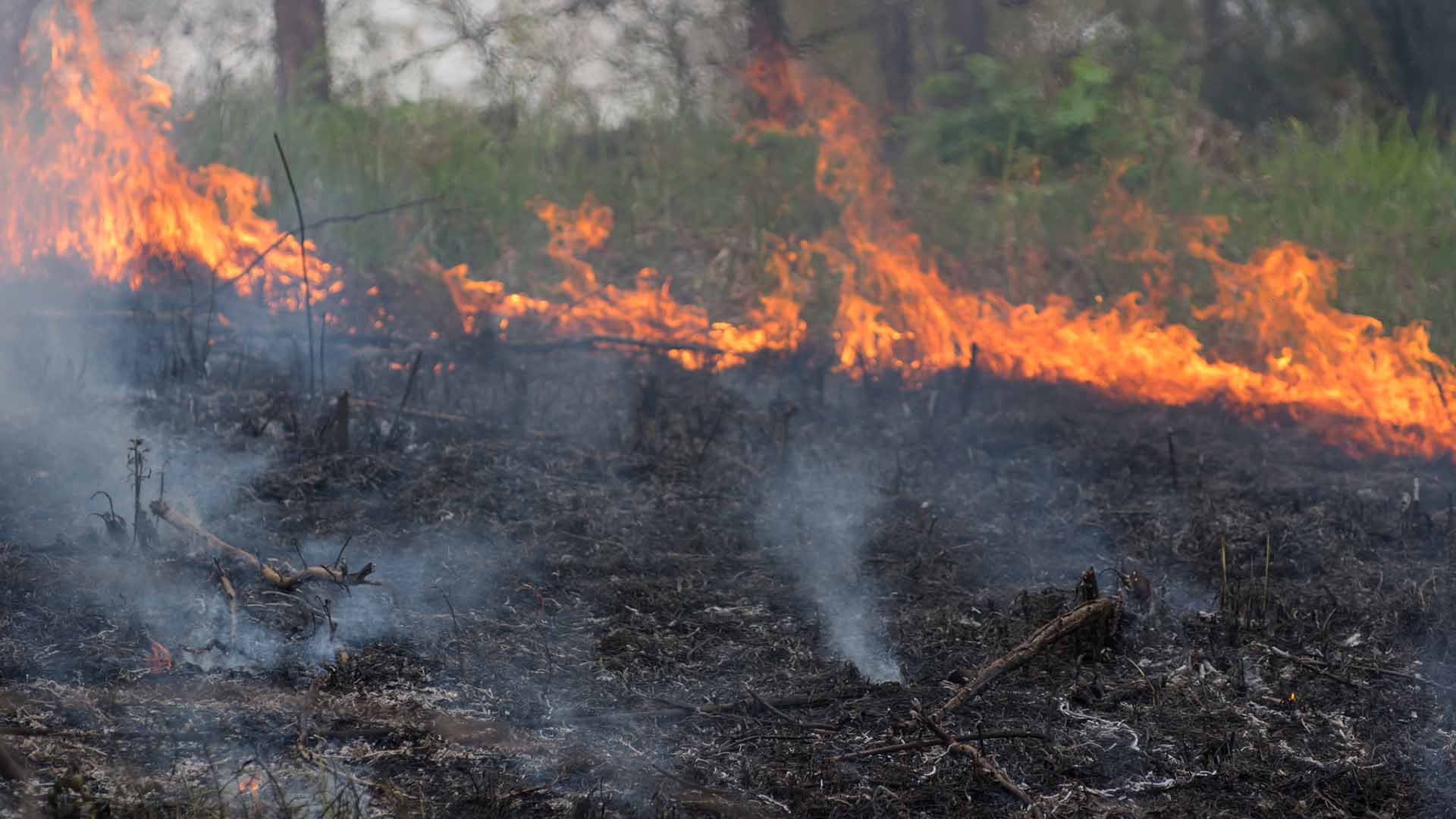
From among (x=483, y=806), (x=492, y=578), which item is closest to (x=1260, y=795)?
(x=483, y=806)

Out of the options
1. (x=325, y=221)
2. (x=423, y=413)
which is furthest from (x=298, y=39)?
(x=423, y=413)

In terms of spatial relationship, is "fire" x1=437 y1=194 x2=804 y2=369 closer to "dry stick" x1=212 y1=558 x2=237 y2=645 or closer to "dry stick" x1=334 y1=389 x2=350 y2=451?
"dry stick" x1=334 y1=389 x2=350 y2=451

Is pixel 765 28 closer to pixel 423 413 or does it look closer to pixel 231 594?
pixel 423 413

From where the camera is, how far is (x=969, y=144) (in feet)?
34.1

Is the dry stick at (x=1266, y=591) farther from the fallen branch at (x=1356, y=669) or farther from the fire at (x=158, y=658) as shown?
the fire at (x=158, y=658)

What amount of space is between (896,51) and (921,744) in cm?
1088

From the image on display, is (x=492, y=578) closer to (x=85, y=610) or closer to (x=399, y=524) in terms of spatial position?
(x=399, y=524)

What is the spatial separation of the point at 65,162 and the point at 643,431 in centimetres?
530

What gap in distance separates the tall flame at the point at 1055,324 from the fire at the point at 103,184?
78.5 inches

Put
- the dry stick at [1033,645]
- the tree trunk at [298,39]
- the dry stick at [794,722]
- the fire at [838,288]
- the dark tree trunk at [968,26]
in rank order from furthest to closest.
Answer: the dark tree trunk at [968,26] < the tree trunk at [298,39] < the fire at [838,288] < the dry stick at [1033,645] < the dry stick at [794,722]

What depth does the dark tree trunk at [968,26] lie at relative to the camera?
1250 cm

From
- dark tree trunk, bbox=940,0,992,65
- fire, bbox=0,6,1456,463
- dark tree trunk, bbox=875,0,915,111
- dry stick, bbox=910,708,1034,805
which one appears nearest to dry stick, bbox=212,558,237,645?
dry stick, bbox=910,708,1034,805

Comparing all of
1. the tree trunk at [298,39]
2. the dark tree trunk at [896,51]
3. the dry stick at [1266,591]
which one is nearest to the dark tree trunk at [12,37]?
the tree trunk at [298,39]

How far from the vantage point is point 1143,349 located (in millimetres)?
9656
